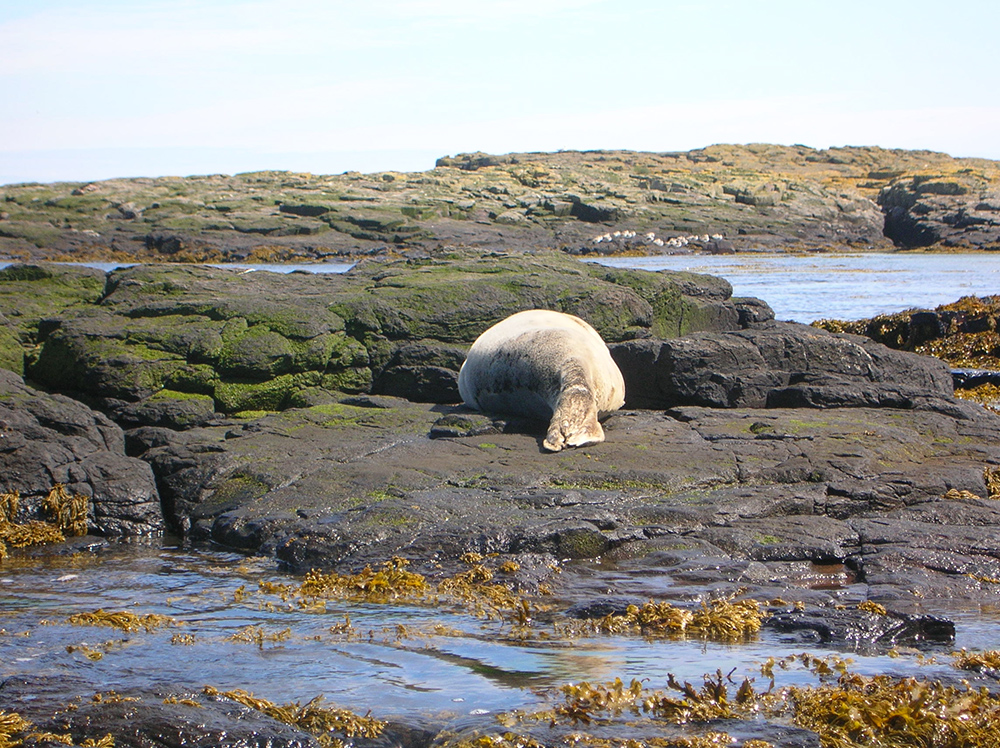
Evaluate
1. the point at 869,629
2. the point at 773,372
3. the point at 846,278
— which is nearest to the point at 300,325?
the point at 773,372

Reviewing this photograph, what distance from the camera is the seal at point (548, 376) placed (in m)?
8.11

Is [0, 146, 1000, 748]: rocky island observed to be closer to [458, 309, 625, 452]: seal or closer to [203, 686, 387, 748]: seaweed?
[203, 686, 387, 748]: seaweed

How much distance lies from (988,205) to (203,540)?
6267 centimetres

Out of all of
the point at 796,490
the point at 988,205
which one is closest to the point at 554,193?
the point at 988,205

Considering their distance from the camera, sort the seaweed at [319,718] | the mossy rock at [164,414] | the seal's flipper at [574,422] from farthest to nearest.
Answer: the mossy rock at [164,414] < the seal's flipper at [574,422] < the seaweed at [319,718]

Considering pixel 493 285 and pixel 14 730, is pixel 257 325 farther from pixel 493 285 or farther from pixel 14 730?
pixel 14 730

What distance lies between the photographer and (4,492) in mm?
6992

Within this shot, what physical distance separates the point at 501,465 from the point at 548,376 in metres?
1.41

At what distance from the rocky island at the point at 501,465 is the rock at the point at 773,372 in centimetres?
2

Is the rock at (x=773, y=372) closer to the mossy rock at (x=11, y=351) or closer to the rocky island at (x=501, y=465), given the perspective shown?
the rocky island at (x=501, y=465)

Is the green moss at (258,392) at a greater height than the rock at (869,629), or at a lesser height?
greater

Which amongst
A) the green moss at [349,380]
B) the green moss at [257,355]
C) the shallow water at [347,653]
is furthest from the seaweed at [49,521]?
the green moss at [349,380]

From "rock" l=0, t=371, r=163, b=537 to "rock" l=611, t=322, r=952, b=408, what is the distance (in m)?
4.58

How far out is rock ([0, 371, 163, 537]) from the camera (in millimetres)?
7070
